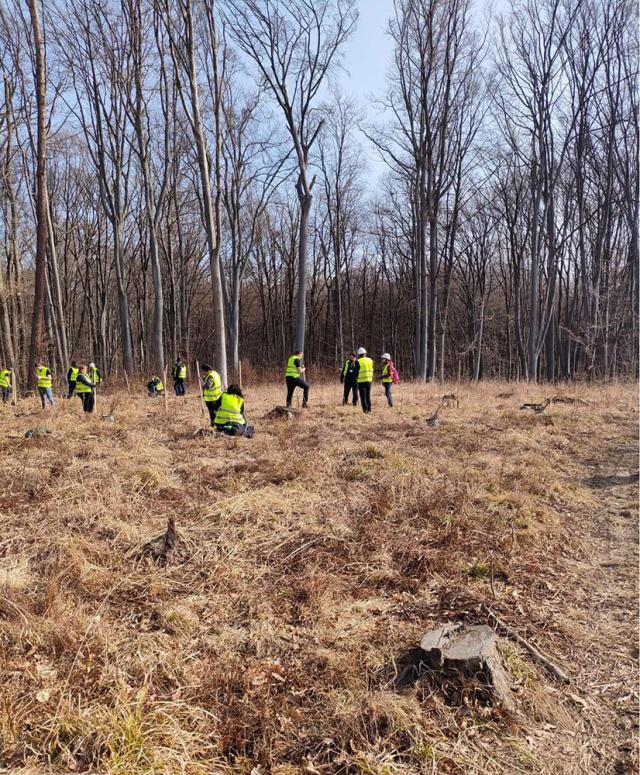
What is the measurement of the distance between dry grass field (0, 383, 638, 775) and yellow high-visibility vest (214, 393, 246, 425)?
124 centimetres

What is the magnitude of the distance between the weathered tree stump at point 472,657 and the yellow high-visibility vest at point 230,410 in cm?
650

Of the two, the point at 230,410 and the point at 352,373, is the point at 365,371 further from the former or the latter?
the point at 230,410

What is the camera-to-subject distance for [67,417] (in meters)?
11.0

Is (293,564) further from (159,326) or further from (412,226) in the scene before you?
(412,226)

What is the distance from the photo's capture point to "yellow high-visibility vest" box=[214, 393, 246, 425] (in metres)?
9.18

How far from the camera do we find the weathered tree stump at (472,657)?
286cm

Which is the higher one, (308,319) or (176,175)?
(176,175)

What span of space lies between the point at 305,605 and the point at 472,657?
139 cm

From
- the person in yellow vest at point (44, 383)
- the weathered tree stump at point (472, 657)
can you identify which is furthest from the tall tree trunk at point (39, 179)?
the weathered tree stump at point (472, 657)

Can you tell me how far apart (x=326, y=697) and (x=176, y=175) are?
82.2 feet

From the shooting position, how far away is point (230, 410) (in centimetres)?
918

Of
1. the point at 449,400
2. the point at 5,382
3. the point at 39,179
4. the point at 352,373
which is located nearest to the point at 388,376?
the point at 352,373

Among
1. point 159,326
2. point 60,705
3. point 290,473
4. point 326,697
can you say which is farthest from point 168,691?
point 159,326

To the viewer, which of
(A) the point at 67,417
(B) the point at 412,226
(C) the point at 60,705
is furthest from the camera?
(B) the point at 412,226
